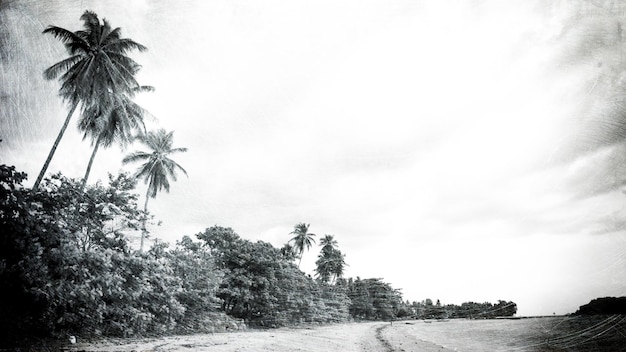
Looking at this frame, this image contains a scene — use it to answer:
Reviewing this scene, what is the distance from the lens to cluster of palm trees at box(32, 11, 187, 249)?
16094 millimetres

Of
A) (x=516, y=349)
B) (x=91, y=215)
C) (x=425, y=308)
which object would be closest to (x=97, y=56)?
(x=91, y=215)

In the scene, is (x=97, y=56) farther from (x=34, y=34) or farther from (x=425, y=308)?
(x=425, y=308)

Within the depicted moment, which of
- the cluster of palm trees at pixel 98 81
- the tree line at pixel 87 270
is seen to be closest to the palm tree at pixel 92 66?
the cluster of palm trees at pixel 98 81

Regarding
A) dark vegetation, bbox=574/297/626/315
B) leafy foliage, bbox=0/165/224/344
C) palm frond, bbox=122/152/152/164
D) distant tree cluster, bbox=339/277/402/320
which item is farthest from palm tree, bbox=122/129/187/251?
dark vegetation, bbox=574/297/626/315

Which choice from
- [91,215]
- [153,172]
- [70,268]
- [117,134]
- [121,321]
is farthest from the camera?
Result: [153,172]

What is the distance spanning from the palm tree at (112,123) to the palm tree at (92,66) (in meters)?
1.05

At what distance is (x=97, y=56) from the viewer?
16469 mm

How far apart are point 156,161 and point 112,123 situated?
7.57 m

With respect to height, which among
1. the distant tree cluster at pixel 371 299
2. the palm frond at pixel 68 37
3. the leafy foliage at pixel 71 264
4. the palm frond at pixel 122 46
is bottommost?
the distant tree cluster at pixel 371 299

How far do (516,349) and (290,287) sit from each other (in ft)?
61.9

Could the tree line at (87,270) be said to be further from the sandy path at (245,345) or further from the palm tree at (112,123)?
the palm tree at (112,123)

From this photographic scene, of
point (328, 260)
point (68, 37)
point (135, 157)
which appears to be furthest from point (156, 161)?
point (328, 260)

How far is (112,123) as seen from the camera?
19.9 m

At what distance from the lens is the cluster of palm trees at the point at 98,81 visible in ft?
52.8
